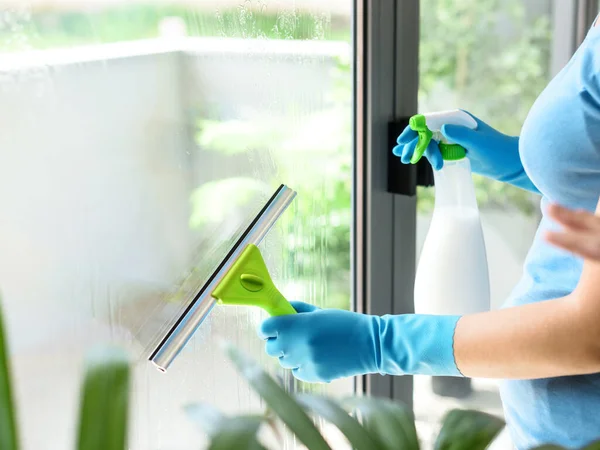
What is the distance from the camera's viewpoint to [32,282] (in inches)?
25.7

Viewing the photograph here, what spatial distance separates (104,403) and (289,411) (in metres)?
0.12

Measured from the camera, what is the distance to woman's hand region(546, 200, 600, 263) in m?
0.50

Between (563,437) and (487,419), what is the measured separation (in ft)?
1.69

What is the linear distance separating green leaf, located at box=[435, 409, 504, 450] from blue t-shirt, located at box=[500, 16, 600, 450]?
451mm

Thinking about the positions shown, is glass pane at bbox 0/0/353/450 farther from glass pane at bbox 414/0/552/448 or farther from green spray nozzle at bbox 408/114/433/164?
glass pane at bbox 414/0/552/448

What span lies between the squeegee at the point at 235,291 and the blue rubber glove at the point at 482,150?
0.98ft

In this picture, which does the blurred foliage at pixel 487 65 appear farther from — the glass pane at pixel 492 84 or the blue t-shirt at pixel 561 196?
the blue t-shirt at pixel 561 196

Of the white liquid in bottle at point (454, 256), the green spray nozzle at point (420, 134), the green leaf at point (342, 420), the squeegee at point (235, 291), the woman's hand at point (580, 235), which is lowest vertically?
the white liquid in bottle at point (454, 256)

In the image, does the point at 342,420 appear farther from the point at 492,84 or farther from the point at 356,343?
the point at 492,84

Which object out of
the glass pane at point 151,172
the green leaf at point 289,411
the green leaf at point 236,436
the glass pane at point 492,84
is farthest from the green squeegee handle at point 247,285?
the glass pane at point 492,84

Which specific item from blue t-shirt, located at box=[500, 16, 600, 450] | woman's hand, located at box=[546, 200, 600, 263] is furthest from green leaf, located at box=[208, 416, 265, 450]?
blue t-shirt, located at box=[500, 16, 600, 450]

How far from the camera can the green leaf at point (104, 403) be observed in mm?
339

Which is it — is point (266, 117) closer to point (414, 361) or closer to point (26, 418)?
point (414, 361)

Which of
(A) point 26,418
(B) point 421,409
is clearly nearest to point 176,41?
(A) point 26,418
